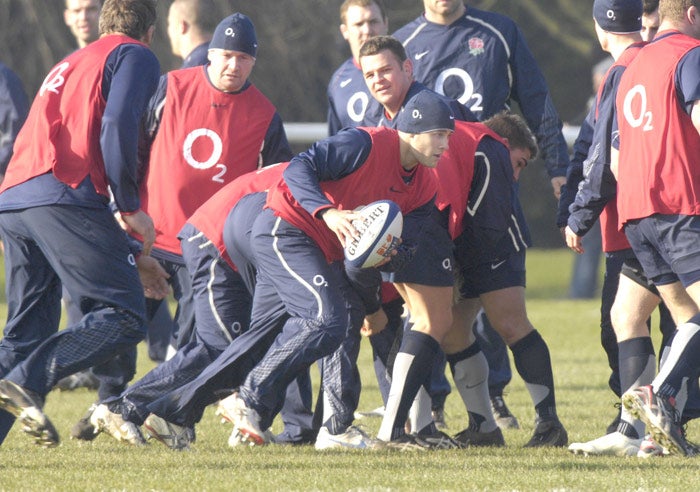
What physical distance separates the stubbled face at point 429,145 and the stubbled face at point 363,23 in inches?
100

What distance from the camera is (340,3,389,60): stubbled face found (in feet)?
30.0

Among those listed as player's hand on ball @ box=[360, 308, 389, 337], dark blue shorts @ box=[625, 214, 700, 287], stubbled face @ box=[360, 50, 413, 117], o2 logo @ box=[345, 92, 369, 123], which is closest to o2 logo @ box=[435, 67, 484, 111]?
o2 logo @ box=[345, 92, 369, 123]

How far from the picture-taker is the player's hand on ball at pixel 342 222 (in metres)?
6.36

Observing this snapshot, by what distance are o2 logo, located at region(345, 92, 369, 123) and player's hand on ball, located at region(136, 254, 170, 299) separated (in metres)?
1.55

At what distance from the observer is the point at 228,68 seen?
808cm

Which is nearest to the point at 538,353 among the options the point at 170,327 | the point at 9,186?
the point at 9,186

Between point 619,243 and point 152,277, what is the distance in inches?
103

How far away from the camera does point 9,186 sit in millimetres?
6723

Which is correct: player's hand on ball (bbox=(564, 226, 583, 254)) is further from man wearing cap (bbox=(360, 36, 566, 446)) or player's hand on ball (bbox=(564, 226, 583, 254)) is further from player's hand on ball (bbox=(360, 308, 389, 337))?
player's hand on ball (bbox=(360, 308, 389, 337))

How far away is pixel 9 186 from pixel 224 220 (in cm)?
113

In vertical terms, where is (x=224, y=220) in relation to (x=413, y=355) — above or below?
above

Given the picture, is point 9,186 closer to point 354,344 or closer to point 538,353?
point 354,344

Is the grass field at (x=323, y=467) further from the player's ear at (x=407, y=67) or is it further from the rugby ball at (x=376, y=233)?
the player's ear at (x=407, y=67)

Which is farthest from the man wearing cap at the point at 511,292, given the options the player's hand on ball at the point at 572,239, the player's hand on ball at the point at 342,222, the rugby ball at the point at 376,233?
the player's hand on ball at the point at 342,222
